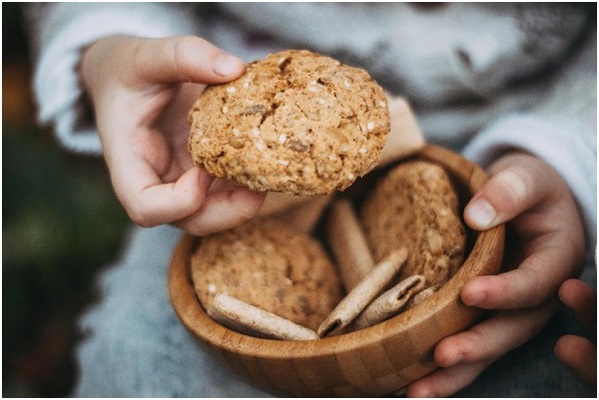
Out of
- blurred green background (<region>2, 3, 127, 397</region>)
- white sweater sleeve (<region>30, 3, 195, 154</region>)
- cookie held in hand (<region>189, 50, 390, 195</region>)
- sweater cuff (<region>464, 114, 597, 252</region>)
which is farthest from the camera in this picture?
blurred green background (<region>2, 3, 127, 397</region>)

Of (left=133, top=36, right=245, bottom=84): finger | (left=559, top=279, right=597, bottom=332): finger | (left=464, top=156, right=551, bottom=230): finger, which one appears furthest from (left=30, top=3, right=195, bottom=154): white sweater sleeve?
(left=559, top=279, right=597, bottom=332): finger

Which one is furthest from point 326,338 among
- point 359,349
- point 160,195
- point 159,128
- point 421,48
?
point 421,48

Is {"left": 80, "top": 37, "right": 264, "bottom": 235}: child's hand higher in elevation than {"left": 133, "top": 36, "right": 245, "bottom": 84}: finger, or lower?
lower

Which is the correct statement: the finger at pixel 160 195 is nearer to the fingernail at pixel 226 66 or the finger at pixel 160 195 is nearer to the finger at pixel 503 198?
the fingernail at pixel 226 66

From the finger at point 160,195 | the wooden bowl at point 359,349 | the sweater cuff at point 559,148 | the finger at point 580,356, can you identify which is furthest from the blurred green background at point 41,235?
the finger at point 580,356

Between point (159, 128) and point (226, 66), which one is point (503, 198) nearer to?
point (226, 66)

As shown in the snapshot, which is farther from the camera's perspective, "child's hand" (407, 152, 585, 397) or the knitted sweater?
the knitted sweater

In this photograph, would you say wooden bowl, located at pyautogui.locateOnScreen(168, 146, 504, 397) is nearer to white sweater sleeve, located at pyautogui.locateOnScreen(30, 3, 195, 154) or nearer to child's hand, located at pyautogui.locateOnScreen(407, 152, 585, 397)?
child's hand, located at pyautogui.locateOnScreen(407, 152, 585, 397)
